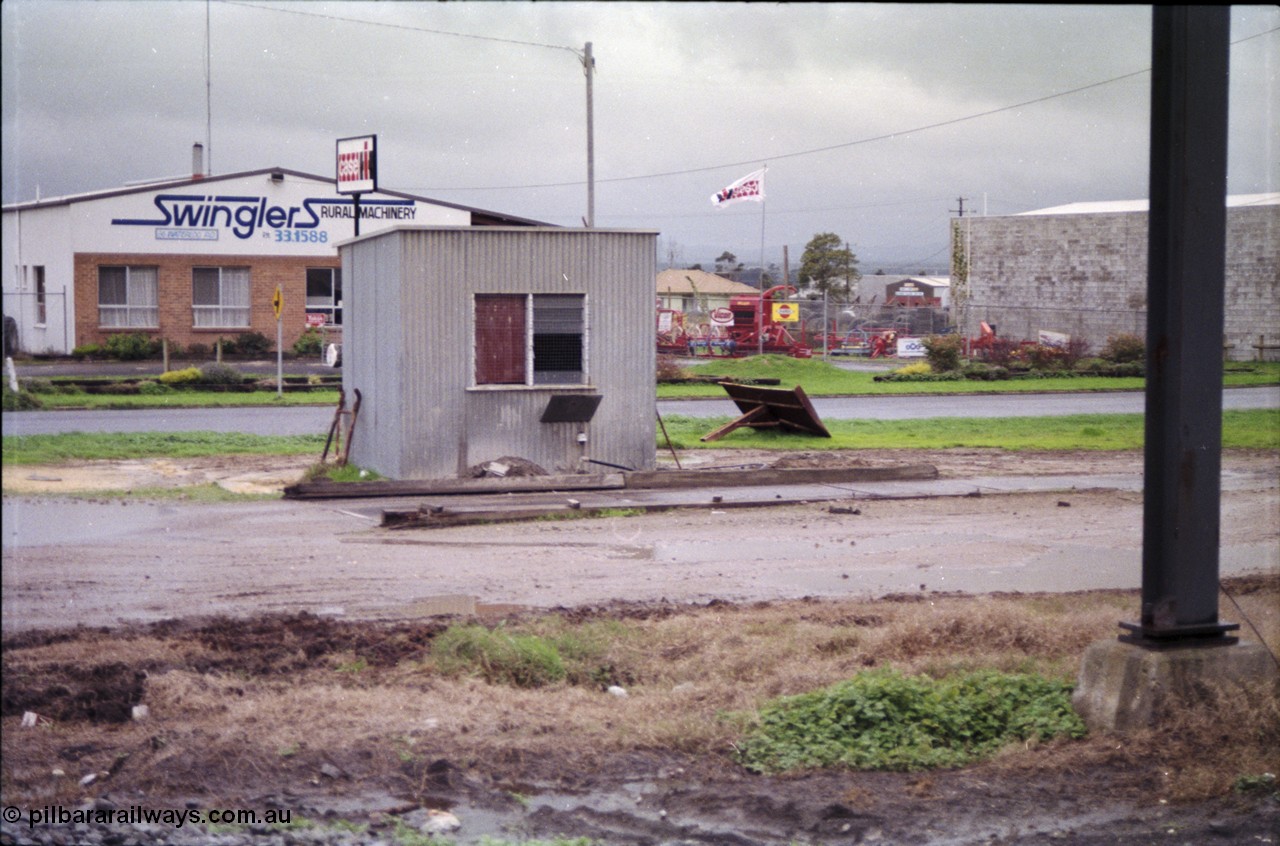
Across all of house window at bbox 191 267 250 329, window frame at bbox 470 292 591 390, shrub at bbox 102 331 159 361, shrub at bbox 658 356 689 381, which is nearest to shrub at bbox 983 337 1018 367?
shrub at bbox 658 356 689 381

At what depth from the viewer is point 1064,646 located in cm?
842

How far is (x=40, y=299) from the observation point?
39.8 meters

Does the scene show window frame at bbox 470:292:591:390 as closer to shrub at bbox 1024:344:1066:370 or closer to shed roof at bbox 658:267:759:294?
shrub at bbox 1024:344:1066:370

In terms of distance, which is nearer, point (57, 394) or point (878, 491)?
point (878, 491)

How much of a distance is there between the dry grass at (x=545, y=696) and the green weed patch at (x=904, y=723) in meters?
0.19

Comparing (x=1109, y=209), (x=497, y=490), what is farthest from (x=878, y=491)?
(x=1109, y=209)

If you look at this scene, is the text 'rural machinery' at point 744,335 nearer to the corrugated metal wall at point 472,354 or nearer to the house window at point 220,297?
the house window at point 220,297

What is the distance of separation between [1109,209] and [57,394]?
4364cm

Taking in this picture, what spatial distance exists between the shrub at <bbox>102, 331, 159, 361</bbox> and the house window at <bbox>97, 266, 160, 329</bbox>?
3.16m

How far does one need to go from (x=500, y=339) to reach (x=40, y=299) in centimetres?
2799

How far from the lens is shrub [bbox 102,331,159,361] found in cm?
3938

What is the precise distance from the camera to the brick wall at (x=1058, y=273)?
161ft

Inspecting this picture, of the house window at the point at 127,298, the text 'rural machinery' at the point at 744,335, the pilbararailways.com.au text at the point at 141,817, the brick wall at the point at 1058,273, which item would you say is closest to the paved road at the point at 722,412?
the brick wall at the point at 1058,273

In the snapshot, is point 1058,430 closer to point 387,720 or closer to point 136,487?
point 136,487
